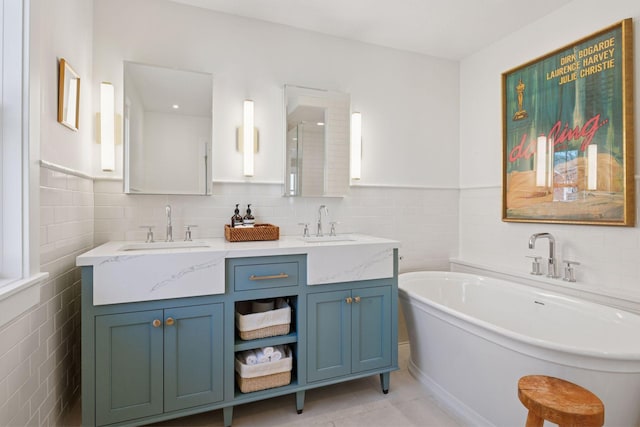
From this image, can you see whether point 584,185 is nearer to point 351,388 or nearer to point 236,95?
point 351,388

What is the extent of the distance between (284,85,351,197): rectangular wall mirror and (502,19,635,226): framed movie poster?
52.9 inches

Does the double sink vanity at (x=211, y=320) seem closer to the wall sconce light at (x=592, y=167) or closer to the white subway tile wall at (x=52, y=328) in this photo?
the white subway tile wall at (x=52, y=328)

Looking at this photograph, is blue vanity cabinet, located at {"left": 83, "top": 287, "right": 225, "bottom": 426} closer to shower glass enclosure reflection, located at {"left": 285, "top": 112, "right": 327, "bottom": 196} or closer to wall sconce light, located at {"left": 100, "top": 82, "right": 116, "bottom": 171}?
wall sconce light, located at {"left": 100, "top": 82, "right": 116, "bottom": 171}

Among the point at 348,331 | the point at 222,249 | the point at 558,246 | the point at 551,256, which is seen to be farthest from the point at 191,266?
the point at 558,246

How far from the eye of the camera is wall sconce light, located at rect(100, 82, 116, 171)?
2096mm

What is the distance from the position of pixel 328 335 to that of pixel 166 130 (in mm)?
1713

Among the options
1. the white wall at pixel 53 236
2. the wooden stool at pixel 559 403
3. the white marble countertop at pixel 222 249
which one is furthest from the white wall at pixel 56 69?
the wooden stool at pixel 559 403

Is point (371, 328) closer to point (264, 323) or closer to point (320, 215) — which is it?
point (264, 323)

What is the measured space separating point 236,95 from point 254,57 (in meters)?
0.33

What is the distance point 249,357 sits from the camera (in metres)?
1.89

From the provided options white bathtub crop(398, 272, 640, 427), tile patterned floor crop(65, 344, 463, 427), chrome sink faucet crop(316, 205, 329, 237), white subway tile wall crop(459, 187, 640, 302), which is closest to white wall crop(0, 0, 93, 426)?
tile patterned floor crop(65, 344, 463, 427)

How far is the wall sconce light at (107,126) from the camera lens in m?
2.10

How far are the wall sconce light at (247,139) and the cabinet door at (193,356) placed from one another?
1.06 meters

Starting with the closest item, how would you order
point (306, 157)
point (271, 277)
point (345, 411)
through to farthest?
point (271, 277) < point (345, 411) < point (306, 157)
